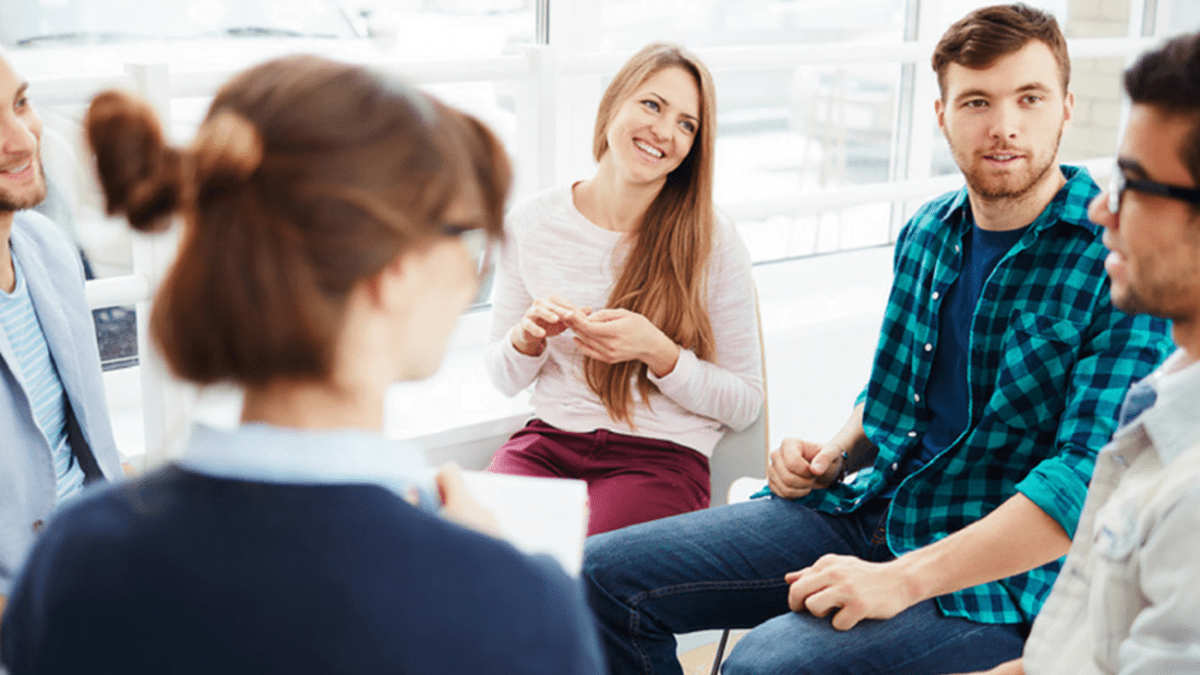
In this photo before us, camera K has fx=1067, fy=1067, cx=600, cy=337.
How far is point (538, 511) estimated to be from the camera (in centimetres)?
93

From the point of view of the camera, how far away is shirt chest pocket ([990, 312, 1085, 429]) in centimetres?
138

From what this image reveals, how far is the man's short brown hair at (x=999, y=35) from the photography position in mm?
1509

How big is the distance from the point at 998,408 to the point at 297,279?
1.08 meters

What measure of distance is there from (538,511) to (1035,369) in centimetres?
79

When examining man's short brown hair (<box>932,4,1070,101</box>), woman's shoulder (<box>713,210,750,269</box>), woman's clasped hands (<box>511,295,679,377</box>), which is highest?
man's short brown hair (<box>932,4,1070,101</box>)

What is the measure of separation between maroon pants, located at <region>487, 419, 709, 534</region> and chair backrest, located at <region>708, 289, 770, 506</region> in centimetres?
7

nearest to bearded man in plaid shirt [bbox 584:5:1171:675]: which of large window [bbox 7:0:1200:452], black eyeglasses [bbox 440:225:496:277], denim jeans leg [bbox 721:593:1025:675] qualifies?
denim jeans leg [bbox 721:593:1025:675]

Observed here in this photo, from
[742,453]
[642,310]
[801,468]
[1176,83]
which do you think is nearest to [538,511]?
[1176,83]

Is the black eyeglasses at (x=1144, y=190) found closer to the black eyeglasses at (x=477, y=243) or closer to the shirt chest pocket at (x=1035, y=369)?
the shirt chest pocket at (x=1035, y=369)

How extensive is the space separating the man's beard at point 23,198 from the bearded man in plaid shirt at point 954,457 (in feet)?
2.83

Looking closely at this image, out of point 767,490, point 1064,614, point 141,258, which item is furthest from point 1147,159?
point 141,258

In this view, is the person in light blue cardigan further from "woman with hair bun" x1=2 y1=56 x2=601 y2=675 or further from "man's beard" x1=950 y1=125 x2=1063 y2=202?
"man's beard" x1=950 y1=125 x2=1063 y2=202

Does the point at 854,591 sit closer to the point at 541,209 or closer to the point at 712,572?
the point at 712,572

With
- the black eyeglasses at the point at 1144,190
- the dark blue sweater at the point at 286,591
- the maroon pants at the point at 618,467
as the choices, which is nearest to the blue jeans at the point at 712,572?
the maroon pants at the point at 618,467
